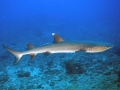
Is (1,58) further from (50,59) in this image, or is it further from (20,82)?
(20,82)

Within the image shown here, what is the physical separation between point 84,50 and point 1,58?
11.0 metres

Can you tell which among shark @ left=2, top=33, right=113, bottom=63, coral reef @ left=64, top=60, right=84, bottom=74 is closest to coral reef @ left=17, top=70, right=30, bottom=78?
coral reef @ left=64, top=60, right=84, bottom=74

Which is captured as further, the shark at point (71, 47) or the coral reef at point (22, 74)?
the coral reef at point (22, 74)

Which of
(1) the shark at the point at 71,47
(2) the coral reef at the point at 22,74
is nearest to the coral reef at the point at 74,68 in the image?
(2) the coral reef at the point at 22,74

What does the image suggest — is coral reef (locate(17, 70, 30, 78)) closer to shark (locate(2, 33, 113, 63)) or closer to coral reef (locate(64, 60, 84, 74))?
coral reef (locate(64, 60, 84, 74))

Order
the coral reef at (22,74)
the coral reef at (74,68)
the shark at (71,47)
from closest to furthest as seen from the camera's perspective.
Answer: the shark at (71,47) < the coral reef at (74,68) < the coral reef at (22,74)

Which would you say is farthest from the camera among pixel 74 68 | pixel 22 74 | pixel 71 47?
pixel 22 74

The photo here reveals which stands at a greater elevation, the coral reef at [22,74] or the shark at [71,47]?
the shark at [71,47]

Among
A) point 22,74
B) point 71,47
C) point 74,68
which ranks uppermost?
point 71,47

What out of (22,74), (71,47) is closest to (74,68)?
(22,74)

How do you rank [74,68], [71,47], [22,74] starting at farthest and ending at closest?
[22,74] < [74,68] < [71,47]

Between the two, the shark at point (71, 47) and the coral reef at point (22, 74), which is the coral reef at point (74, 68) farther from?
the shark at point (71, 47)

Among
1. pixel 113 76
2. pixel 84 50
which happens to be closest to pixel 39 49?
pixel 84 50

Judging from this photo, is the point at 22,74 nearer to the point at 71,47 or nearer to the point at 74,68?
the point at 74,68
